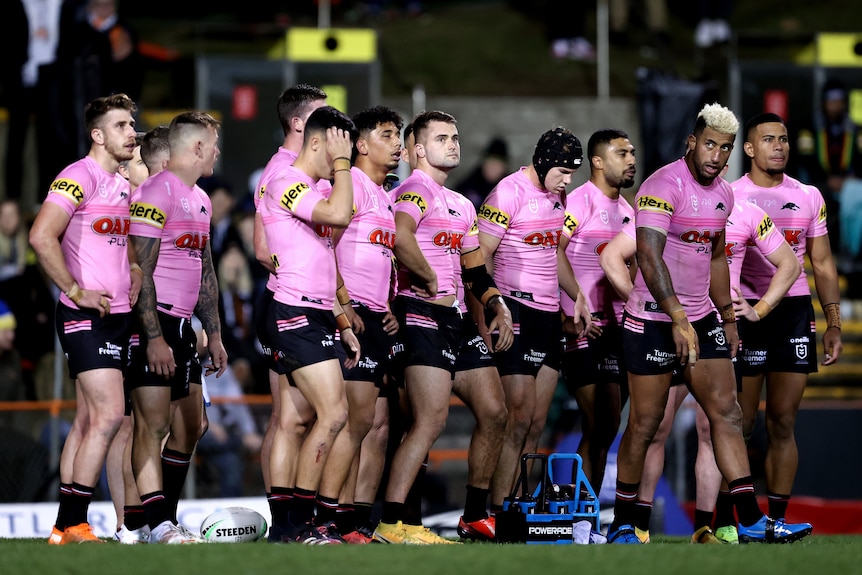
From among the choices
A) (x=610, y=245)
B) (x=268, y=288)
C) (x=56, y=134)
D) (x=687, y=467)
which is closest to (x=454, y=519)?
(x=687, y=467)

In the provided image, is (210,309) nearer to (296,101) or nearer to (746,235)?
(296,101)

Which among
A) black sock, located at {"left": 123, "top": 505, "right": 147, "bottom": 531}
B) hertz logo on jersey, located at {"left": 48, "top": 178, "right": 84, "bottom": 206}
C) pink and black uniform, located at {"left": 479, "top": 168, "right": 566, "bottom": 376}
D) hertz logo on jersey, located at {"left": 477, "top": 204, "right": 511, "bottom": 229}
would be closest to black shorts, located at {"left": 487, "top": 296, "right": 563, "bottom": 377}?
pink and black uniform, located at {"left": 479, "top": 168, "right": 566, "bottom": 376}

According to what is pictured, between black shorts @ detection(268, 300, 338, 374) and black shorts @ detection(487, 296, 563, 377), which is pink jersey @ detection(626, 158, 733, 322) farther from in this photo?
black shorts @ detection(268, 300, 338, 374)

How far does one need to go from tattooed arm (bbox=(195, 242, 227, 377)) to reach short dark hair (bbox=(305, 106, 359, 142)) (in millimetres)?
1432

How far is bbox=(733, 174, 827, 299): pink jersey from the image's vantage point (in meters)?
10.6

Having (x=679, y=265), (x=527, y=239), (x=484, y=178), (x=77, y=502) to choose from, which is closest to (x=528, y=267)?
(x=527, y=239)

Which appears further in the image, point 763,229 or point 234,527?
point 763,229

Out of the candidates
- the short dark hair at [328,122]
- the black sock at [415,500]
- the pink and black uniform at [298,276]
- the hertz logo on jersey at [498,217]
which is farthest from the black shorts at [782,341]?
the short dark hair at [328,122]

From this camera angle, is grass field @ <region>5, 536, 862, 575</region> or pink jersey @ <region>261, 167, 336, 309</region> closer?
grass field @ <region>5, 536, 862, 575</region>

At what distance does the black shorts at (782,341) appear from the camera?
1041cm

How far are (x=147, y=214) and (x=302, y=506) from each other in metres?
2.23

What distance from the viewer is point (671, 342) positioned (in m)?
9.45

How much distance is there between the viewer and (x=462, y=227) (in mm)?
9977

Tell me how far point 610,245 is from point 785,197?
1.46 m
